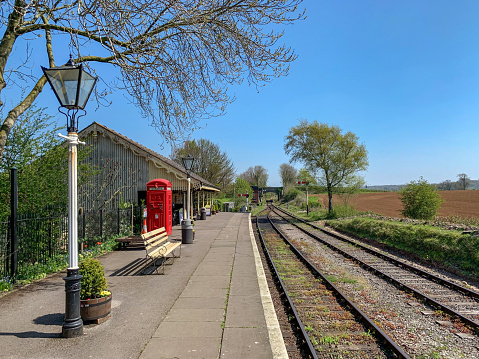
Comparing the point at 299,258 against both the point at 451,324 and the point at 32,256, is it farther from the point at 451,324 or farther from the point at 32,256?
the point at 32,256

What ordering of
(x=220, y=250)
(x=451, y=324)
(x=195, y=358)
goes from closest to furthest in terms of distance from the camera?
(x=195, y=358) < (x=451, y=324) < (x=220, y=250)

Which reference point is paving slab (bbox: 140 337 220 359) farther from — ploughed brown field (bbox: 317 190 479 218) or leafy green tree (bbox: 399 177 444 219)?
ploughed brown field (bbox: 317 190 479 218)

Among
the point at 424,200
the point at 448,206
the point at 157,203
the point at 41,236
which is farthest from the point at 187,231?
the point at 448,206

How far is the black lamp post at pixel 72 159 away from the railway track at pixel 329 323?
3280 mm

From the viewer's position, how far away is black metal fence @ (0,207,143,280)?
23.9ft

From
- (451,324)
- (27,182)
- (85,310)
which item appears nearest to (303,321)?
(451,324)

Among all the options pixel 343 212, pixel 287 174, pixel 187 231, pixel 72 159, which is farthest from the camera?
pixel 287 174

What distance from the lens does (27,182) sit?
862 centimetres

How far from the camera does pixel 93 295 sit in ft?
17.0

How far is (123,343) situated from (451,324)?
541 centimetres

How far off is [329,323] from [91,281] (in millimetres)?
4057

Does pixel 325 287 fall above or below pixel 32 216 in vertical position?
below

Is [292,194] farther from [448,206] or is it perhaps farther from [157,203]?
[157,203]

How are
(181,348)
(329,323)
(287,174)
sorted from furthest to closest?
(287,174)
(329,323)
(181,348)
